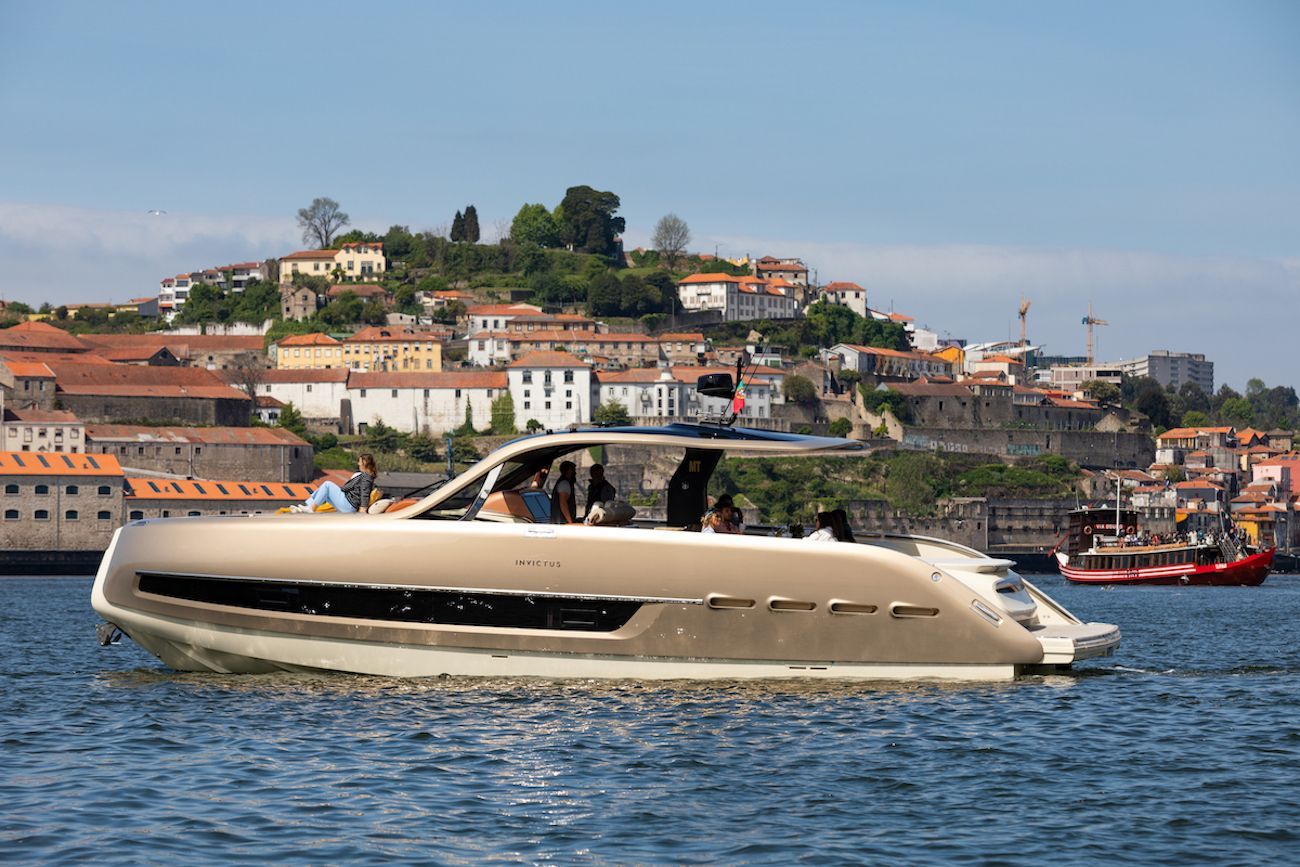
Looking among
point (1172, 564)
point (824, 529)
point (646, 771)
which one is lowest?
point (1172, 564)

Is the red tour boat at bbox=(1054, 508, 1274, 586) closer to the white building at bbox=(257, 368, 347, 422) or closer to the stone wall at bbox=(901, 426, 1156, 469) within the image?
the stone wall at bbox=(901, 426, 1156, 469)

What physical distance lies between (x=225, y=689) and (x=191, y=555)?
103cm

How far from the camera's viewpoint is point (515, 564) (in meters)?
12.8

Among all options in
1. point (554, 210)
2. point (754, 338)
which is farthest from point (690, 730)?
point (554, 210)

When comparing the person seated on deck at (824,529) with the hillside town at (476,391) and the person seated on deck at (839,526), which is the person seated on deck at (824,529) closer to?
the person seated on deck at (839,526)

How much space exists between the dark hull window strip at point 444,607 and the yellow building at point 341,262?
153 m

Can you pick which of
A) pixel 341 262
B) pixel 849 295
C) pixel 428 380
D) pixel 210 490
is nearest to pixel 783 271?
pixel 849 295

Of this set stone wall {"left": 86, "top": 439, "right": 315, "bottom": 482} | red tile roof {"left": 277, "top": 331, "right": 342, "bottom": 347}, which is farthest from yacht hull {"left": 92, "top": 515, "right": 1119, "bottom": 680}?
red tile roof {"left": 277, "top": 331, "right": 342, "bottom": 347}

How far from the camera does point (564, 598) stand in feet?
42.2

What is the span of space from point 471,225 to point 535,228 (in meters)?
6.37

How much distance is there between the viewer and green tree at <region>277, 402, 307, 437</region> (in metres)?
116

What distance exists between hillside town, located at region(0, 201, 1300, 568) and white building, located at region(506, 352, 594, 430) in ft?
0.49

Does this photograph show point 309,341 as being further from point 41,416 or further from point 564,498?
point 564,498

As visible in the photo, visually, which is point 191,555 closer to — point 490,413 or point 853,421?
point 490,413
